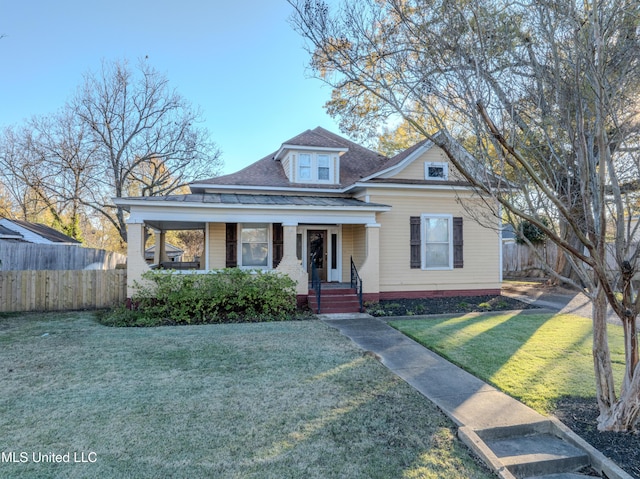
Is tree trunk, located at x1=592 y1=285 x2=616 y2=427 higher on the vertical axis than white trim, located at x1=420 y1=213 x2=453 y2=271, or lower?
lower

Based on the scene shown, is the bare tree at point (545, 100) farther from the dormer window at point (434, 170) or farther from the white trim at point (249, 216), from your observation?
the dormer window at point (434, 170)

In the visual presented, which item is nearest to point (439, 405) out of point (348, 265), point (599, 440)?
point (599, 440)

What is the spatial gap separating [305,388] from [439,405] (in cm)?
162

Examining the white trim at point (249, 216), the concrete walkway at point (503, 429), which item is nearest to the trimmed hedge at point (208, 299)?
the white trim at point (249, 216)

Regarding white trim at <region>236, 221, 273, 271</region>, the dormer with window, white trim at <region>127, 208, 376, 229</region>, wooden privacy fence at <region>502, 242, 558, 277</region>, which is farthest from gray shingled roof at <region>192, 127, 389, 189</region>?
wooden privacy fence at <region>502, 242, 558, 277</region>

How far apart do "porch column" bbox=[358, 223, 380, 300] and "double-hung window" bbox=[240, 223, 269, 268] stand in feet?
10.7

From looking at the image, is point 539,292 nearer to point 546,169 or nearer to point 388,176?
point 388,176

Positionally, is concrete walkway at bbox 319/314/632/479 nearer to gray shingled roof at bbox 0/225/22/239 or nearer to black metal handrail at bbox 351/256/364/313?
black metal handrail at bbox 351/256/364/313

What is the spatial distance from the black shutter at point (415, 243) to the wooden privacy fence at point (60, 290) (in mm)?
9053

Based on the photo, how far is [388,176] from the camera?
12.5m

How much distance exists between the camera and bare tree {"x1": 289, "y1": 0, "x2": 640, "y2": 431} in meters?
3.40

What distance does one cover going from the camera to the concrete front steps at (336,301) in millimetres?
10461

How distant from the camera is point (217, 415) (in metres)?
3.93

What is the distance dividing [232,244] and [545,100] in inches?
387
